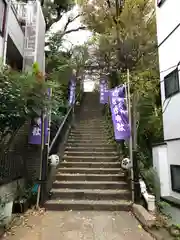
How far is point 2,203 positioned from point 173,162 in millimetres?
4857

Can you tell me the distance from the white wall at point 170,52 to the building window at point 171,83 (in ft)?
0.48

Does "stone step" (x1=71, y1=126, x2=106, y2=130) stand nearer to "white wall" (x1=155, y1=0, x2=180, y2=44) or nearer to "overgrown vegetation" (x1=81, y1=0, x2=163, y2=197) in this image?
"overgrown vegetation" (x1=81, y1=0, x2=163, y2=197)

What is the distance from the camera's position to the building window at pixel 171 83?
22.2 feet

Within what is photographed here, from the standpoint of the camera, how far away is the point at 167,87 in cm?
745

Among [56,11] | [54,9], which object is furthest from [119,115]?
[56,11]

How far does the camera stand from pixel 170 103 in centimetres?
712

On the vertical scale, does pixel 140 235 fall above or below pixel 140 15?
below

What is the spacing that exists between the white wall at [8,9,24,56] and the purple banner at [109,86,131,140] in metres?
4.75

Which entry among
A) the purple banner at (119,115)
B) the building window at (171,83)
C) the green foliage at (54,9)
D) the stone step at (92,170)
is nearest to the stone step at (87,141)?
the stone step at (92,170)

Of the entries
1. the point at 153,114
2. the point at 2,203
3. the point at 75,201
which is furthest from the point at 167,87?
the point at 2,203

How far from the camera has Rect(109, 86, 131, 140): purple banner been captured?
686 centimetres

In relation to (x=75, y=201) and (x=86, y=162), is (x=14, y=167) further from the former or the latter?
(x=86, y=162)

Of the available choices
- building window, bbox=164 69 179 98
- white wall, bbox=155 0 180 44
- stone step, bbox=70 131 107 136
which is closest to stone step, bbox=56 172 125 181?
building window, bbox=164 69 179 98

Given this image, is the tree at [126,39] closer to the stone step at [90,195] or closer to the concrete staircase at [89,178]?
the concrete staircase at [89,178]
